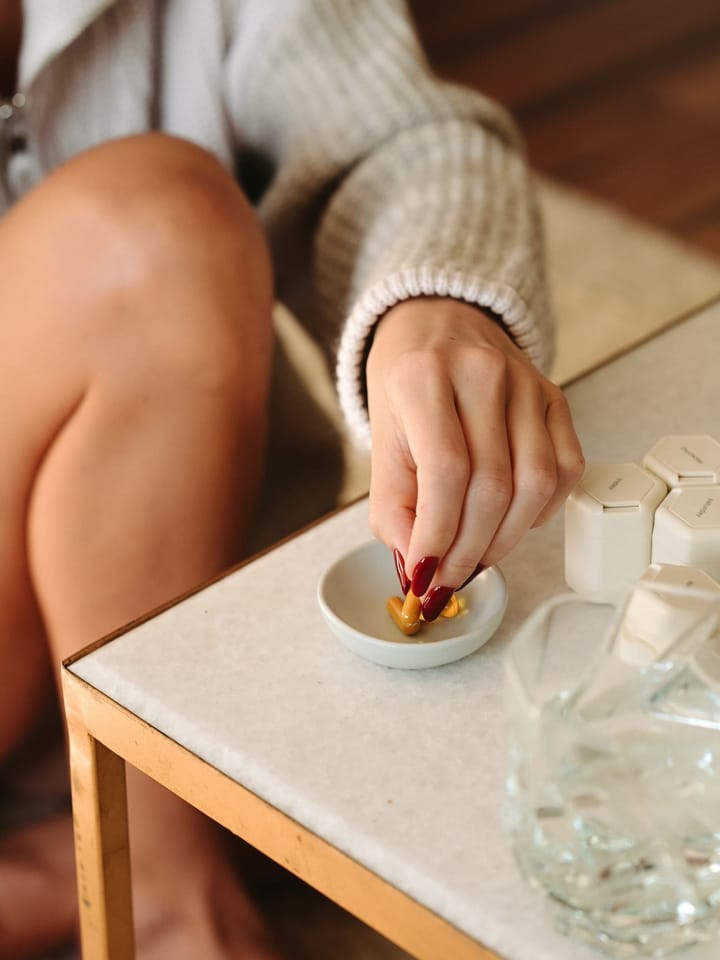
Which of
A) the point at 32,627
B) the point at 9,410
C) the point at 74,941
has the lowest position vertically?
the point at 74,941

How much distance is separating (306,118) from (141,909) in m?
0.46

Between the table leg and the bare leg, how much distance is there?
94mm

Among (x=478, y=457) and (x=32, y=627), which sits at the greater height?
(x=478, y=457)

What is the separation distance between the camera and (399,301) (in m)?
0.55

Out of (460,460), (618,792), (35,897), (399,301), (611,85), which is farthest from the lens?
(611,85)

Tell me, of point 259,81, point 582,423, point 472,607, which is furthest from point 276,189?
point 472,607

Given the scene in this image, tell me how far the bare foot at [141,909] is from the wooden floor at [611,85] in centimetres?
118

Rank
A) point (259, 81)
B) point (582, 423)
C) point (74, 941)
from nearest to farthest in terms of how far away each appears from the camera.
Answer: point (582, 423), point (74, 941), point (259, 81)

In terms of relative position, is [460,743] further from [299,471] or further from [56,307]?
[299,471]

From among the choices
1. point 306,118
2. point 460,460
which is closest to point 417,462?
point 460,460

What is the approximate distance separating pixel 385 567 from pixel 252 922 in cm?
23

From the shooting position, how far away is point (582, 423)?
22.5 inches

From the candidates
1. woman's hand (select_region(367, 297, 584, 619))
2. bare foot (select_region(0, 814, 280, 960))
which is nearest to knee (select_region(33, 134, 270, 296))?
woman's hand (select_region(367, 297, 584, 619))

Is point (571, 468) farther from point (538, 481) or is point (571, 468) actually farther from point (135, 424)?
point (135, 424)
